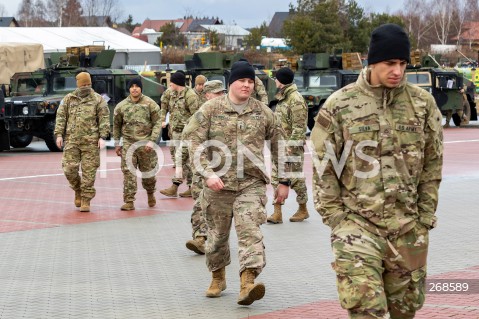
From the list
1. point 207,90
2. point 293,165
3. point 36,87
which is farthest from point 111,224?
point 36,87

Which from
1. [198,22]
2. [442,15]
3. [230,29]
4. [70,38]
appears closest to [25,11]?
[230,29]

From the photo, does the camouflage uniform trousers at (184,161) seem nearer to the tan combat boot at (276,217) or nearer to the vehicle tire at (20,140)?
the tan combat boot at (276,217)

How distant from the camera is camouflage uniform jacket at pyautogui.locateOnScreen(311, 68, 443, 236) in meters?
5.81

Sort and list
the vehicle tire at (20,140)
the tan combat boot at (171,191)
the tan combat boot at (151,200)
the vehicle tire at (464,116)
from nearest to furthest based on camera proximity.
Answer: the tan combat boot at (151,200) < the tan combat boot at (171,191) < the vehicle tire at (20,140) < the vehicle tire at (464,116)

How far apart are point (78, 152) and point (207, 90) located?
14.1 ft

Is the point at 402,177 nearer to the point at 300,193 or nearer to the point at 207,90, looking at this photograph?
the point at 207,90

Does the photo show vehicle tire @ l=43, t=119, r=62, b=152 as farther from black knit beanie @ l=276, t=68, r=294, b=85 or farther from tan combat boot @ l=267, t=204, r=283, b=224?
black knit beanie @ l=276, t=68, r=294, b=85

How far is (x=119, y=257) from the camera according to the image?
1115 centimetres

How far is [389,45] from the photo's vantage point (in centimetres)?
579

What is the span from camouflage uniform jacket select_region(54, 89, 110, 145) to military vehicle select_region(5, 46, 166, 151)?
10842mm

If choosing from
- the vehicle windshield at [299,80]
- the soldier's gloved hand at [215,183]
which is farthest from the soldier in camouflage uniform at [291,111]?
the vehicle windshield at [299,80]

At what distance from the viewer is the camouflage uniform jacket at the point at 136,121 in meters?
14.7

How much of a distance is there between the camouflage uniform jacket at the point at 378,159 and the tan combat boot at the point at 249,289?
8.11ft

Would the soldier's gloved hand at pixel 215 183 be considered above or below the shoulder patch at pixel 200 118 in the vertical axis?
below
